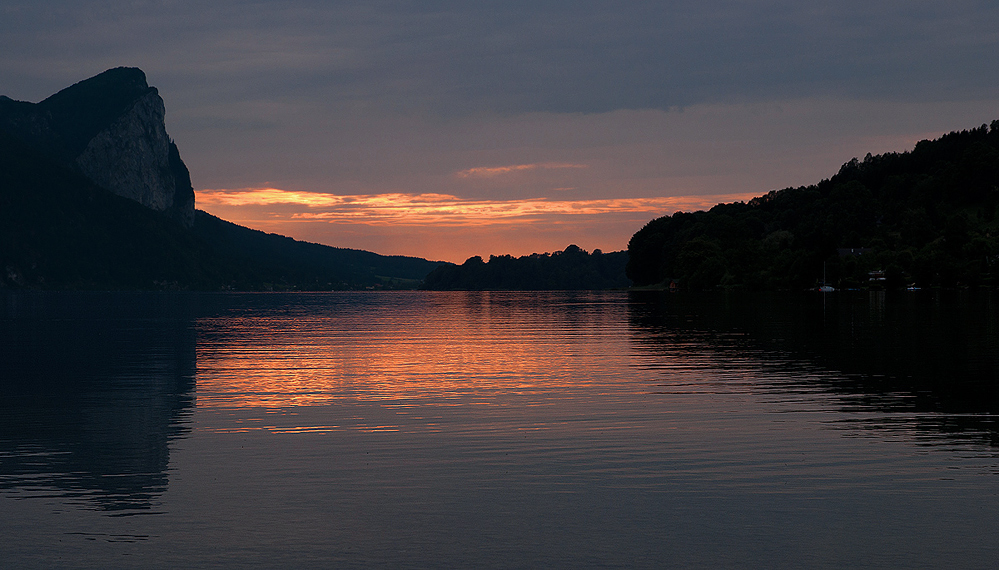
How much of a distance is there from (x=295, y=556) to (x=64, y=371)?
106 ft

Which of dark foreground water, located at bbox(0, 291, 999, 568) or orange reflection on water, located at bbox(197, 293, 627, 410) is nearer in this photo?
dark foreground water, located at bbox(0, 291, 999, 568)

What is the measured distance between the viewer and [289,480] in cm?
1759

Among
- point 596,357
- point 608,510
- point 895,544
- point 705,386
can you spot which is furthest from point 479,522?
point 596,357

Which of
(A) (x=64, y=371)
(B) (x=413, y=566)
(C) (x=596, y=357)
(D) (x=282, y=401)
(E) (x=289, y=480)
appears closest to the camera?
(B) (x=413, y=566)

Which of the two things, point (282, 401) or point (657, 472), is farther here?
point (282, 401)

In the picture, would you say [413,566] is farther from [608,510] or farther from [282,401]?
[282,401]

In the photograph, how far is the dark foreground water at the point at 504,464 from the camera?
1308cm

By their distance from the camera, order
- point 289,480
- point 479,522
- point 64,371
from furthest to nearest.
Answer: point 64,371 → point 289,480 → point 479,522

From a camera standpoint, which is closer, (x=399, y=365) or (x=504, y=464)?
(x=504, y=464)

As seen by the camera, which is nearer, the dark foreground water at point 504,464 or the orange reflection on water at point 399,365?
the dark foreground water at point 504,464

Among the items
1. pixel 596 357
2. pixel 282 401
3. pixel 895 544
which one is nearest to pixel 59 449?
pixel 282 401

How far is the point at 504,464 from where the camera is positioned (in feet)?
62.5

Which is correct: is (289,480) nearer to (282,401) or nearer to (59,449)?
(59,449)

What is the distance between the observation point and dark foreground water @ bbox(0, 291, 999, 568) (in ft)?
42.9
